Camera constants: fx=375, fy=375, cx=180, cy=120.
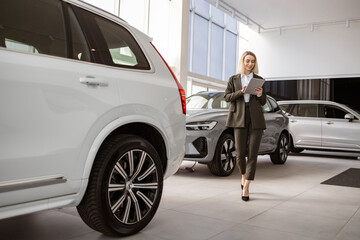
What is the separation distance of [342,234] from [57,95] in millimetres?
2321

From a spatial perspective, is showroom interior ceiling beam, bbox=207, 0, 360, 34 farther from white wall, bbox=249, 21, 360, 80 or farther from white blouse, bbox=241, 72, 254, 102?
white blouse, bbox=241, 72, 254, 102

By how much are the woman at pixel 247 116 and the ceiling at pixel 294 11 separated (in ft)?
27.7

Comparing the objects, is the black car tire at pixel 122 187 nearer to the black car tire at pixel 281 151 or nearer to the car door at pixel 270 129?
the car door at pixel 270 129

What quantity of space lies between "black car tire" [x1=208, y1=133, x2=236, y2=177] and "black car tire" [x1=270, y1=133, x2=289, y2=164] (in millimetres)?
1953

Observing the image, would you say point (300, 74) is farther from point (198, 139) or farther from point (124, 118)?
point (124, 118)

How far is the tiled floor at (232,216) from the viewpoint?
8.96 feet

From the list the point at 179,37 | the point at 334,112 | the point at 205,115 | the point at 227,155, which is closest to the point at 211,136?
the point at 205,115

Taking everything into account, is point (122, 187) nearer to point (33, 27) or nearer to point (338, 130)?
point (33, 27)

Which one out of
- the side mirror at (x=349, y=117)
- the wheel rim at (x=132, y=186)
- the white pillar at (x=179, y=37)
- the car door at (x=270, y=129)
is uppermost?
the white pillar at (x=179, y=37)

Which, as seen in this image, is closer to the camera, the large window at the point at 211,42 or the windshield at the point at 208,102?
the windshield at the point at 208,102

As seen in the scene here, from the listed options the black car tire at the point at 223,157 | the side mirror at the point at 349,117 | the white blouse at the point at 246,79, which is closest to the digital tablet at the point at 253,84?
the white blouse at the point at 246,79

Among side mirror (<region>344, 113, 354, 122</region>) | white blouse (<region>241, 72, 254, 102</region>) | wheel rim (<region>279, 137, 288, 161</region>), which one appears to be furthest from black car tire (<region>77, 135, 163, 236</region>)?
side mirror (<region>344, 113, 354, 122</region>)

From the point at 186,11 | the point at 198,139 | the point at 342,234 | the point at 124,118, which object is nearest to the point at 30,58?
the point at 124,118

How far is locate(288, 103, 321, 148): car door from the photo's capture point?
916 centimetres
